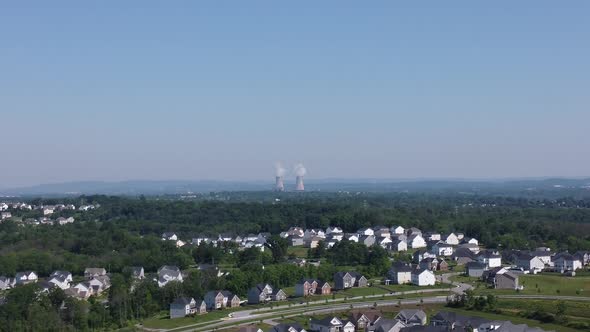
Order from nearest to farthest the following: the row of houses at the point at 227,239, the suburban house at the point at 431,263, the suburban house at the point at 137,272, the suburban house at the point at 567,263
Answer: the suburban house at the point at 137,272 < the suburban house at the point at 567,263 < the suburban house at the point at 431,263 < the row of houses at the point at 227,239

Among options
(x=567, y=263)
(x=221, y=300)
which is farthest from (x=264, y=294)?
(x=567, y=263)

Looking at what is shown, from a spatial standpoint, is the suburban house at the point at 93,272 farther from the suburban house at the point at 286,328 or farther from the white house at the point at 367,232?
the white house at the point at 367,232

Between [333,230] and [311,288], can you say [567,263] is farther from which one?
[333,230]

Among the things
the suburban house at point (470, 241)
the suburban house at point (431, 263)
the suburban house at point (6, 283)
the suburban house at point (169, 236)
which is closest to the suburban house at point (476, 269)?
the suburban house at point (431, 263)

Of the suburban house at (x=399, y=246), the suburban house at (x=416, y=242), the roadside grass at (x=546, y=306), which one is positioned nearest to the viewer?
the roadside grass at (x=546, y=306)

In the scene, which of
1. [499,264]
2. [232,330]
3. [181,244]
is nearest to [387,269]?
[499,264]

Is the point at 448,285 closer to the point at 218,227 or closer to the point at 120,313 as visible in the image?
the point at 120,313
